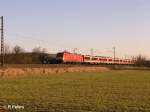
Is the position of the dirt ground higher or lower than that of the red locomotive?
lower

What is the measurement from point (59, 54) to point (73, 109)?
7520cm

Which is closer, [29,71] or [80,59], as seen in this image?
[29,71]

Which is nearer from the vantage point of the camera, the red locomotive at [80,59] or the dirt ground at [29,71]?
the dirt ground at [29,71]

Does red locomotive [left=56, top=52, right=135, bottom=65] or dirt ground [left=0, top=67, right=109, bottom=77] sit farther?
red locomotive [left=56, top=52, right=135, bottom=65]

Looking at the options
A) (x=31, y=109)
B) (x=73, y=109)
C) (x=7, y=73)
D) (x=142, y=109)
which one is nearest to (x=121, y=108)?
(x=142, y=109)

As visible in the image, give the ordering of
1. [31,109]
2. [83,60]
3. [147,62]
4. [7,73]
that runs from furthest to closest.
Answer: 1. [147,62]
2. [83,60]
3. [7,73]
4. [31,109]

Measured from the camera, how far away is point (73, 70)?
7281cm

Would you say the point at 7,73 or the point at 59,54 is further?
the point at 59,54

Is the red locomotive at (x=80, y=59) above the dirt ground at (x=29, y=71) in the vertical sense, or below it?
above

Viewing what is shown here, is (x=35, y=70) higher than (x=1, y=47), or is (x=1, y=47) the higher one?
(x=1, y=47)

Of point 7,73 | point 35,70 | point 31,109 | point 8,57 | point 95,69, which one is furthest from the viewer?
point 8,57

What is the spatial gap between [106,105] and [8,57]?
96784mm

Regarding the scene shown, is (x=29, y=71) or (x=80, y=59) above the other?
(x=80, y=59)

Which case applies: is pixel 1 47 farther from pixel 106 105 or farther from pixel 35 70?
pixel 106 105
